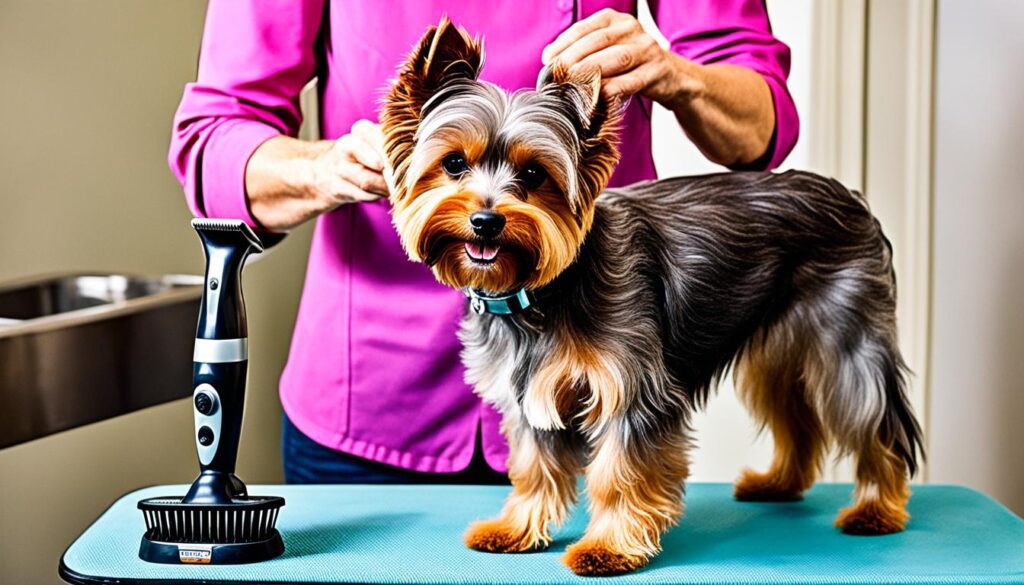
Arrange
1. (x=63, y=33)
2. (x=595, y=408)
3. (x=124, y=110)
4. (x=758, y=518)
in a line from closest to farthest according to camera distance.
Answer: (x=595, y=408) → (x=758, y=518) → (x=63, y=33) → (x=124, y=110)

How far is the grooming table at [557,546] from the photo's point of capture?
1.20 m

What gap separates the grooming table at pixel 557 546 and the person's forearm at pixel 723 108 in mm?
450

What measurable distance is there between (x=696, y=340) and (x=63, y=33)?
4.98 ft

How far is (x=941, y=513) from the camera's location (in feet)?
4.77

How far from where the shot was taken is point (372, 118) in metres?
1.60

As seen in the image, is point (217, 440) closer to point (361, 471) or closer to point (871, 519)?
point (361, 471)

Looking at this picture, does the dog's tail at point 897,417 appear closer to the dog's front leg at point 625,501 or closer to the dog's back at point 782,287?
the dog's back at point 782,287

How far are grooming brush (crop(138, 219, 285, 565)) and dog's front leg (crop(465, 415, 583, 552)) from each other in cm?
24

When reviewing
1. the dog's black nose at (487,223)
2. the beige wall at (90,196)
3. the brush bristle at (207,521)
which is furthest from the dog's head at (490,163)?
the beige wall at (90,196)

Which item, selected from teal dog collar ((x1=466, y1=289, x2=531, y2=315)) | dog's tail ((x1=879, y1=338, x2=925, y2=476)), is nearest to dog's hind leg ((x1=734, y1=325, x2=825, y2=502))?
dog's tail ((x1=879, y1=338, x2=925, y2=476))

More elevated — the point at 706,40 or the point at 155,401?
the point at 706,40

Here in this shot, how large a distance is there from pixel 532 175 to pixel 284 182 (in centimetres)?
45

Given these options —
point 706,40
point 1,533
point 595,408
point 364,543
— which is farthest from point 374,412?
point 1,533

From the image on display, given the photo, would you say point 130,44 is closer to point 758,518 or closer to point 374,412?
point 374,412
